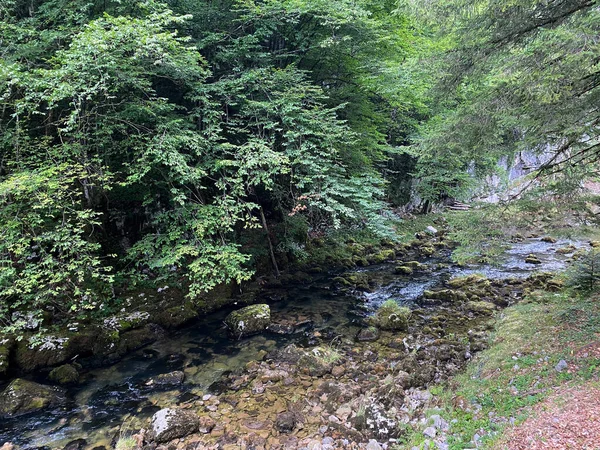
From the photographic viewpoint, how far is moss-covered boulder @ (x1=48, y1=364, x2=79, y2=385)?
22.7ft

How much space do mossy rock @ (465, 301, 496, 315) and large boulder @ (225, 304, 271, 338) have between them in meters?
6.01

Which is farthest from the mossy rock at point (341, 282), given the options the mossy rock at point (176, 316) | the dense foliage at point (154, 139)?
the mossy rock at point (176, 316)

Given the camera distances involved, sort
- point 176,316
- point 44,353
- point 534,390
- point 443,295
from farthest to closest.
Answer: point 443,295
point 176,316
point 44,353
point 534,390

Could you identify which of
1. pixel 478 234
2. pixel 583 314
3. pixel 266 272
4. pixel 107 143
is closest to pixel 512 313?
pixel 583 314

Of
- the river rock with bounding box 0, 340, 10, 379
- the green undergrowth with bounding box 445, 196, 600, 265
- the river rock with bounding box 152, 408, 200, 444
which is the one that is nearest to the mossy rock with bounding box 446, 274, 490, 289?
the green undergrowth with bounding box 445, 196, 600, 265

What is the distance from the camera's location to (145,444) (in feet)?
16.8

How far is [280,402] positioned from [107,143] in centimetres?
759

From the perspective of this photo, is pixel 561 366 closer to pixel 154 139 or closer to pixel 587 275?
pixel 587 275

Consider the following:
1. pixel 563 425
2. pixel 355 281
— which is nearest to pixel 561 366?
pixel 563 425

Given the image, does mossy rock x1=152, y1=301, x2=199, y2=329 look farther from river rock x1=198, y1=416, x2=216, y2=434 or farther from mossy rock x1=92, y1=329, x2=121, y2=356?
river rock x1=198, y1=416, x2=216, y2=434

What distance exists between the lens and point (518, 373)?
4.98 meters

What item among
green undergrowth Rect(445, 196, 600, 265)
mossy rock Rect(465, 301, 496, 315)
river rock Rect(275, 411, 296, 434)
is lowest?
mossy rock Rect(465, 301, 496, 315)

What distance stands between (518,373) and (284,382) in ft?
13.6

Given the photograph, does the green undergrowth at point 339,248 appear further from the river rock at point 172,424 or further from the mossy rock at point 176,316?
the river rock at point 172,424
